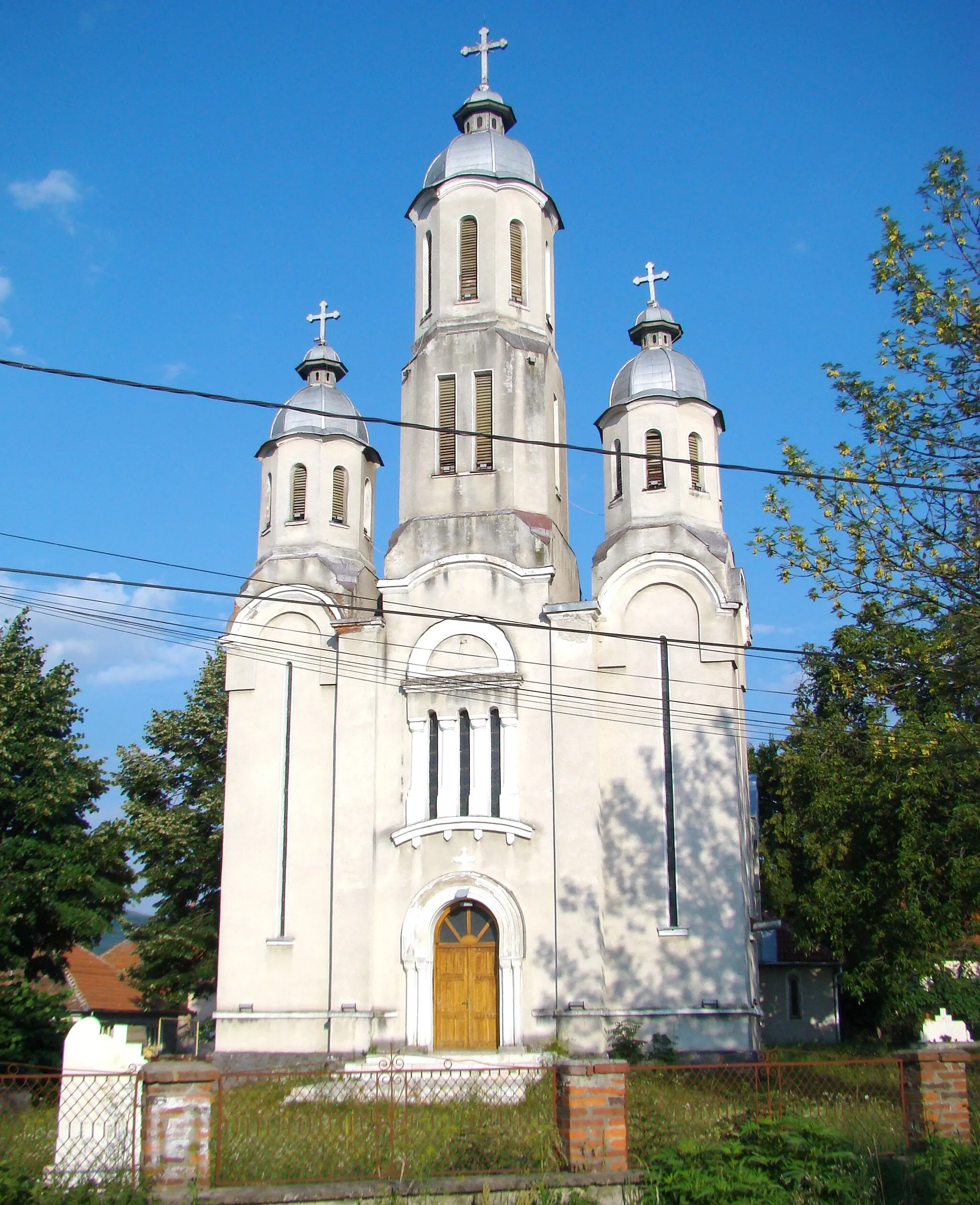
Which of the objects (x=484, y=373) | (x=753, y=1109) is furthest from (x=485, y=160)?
(x=753, y=1109)

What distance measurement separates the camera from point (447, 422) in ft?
84.0

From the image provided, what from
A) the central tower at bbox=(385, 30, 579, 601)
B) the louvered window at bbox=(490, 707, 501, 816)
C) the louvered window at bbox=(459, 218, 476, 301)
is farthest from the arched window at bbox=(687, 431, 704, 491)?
the louvered window at bbox=(490, 707, 501, 816)

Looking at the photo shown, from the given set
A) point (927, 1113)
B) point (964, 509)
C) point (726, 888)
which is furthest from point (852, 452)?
point (726, 888)

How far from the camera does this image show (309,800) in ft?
78.3

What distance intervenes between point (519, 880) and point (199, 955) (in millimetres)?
11197

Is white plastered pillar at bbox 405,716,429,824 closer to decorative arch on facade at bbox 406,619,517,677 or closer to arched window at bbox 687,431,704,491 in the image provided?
decorative arch on facade at bbox 406,619,517,677

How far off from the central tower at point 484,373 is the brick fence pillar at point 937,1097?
13.1m

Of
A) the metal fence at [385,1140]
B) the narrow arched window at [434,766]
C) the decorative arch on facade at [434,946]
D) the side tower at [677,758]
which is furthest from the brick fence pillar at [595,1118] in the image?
the narrow arched window at [434,766]

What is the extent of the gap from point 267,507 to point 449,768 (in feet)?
25.0

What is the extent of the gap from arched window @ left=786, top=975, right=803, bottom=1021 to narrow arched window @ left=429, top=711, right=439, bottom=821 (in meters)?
18.2

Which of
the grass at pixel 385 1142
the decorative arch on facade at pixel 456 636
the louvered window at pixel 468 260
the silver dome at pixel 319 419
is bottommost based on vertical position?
the grass at pixel 385 1142

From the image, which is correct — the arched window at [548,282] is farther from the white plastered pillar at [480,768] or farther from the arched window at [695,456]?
the white plastered pillar at [480,768]

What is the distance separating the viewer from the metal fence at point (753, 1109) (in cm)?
1098

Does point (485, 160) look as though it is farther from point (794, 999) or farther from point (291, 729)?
point (794, 999)
